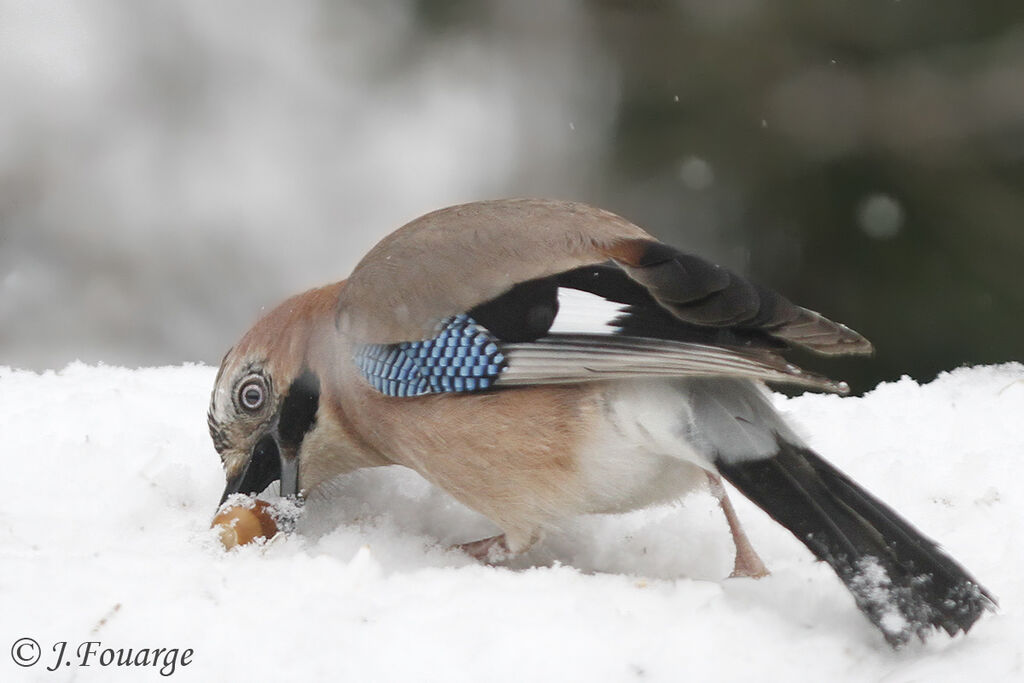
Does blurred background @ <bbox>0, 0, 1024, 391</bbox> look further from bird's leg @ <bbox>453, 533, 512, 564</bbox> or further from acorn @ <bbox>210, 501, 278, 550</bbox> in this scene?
acorn @ <bbox>210, 501, 278, 550</bbox>

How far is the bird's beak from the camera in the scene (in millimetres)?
3154

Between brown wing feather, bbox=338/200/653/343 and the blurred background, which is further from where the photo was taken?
the blurred background

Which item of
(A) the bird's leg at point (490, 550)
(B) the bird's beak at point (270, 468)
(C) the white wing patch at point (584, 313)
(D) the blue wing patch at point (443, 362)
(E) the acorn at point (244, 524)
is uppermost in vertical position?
(C) the white wing patch at point (584, 313)

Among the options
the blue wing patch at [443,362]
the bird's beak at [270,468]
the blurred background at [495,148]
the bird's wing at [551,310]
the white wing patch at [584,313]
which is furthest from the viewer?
the blurred background at [495,148]

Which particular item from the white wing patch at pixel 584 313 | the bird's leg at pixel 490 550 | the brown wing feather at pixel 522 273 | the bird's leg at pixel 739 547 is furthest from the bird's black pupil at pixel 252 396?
the bird's leg at pixel 739 547

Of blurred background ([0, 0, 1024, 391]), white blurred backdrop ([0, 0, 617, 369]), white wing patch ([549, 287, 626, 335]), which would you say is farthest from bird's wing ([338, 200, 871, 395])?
white blurred backdrop ([0, 0, 617, 369])

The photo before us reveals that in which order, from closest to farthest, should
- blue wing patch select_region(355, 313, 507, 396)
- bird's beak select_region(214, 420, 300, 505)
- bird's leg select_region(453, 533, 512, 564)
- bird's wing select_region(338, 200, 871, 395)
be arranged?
bird's wing select_region(338, 200, 871, 395), blue wing patch select_region(355, 313, 507, 396), bird's leg select_region(453, 533, 512, 564), bird's beak select_region(214, 420, 300, 505)

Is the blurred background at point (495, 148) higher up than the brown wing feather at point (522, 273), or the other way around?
the blurred background at point (495, 148)

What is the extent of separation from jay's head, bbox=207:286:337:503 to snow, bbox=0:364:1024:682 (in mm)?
147

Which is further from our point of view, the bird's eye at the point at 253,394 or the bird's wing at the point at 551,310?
the bird's eye at the point at 253,394

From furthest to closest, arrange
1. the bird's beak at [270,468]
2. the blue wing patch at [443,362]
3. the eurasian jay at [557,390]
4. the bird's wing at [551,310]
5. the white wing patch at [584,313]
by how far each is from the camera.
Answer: the bird's beak at [270,468], the blue wing patch at [443,362], the white wing patch at [584,313], the bird's wing at [551,310], the eurasian jay at [557,390]

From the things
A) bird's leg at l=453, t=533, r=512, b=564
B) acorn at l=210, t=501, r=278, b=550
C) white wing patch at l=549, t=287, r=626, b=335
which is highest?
white wing patch at l=549, t=287, r=626, b=335

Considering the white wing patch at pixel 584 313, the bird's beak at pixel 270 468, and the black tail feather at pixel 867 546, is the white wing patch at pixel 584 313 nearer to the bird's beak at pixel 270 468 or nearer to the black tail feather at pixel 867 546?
the black tail feather at pixel 867 546

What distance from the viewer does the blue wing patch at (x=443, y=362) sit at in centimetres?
283
